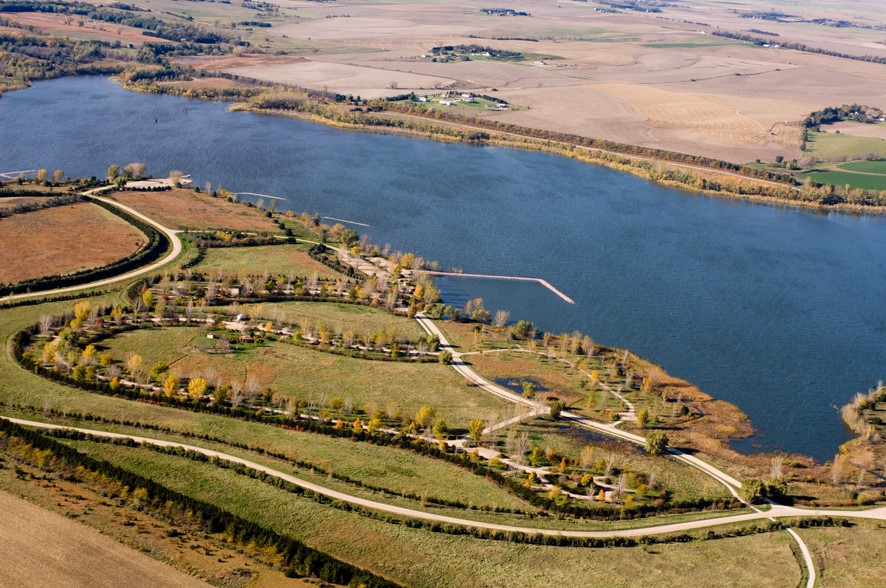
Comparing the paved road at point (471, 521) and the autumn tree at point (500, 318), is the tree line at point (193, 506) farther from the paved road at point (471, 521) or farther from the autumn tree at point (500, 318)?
the autumn tree at point (500, 318)

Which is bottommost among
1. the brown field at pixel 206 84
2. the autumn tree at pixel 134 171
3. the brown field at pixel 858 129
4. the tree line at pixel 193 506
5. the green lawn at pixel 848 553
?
the green lawn at pixel 848 553

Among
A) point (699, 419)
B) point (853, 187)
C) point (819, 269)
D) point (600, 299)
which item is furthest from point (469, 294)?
point (853, 187)

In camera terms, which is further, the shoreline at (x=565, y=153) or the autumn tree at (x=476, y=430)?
the shoreline at (x=565, y=153)

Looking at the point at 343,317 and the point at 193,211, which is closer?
the point at 343,317

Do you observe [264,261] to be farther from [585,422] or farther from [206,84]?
[206,84]

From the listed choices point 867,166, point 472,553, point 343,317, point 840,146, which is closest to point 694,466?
point 472,553

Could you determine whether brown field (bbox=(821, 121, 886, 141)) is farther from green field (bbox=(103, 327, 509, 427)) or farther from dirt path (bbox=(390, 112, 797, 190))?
green field (bbox=(103, 327, 509, 427))

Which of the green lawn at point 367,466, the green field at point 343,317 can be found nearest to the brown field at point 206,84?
the green field at point 343,317
